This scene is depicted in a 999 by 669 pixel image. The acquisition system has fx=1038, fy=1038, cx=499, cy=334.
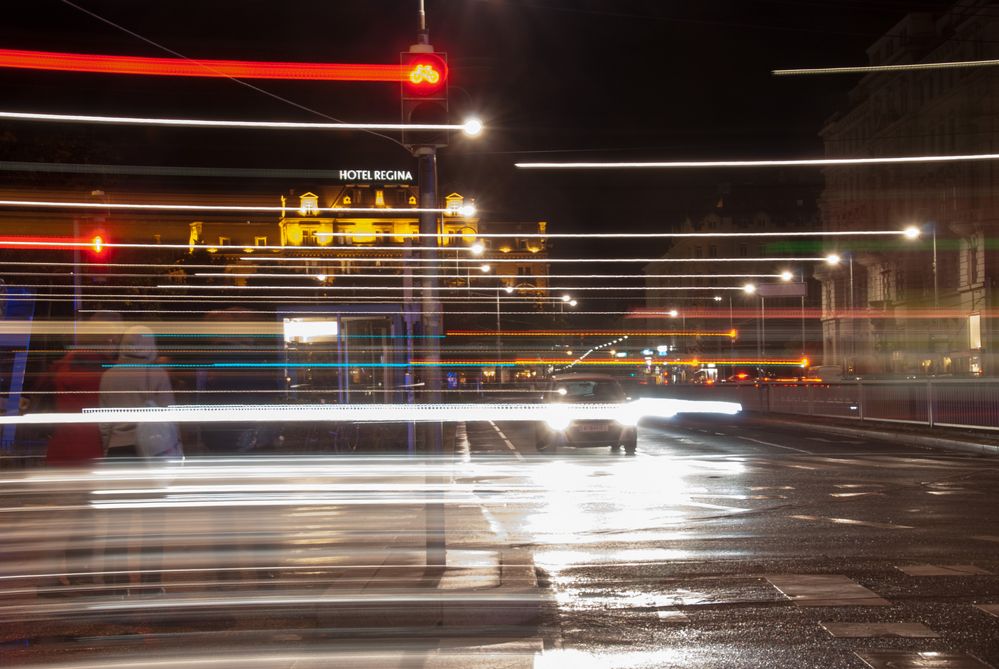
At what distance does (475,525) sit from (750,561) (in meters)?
3.59

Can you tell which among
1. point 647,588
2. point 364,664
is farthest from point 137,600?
point 647,588

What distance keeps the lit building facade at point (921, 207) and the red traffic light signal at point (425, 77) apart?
35490 millimetres

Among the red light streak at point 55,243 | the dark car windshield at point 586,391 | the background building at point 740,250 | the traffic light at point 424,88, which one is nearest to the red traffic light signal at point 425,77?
the traffic light at point 424,88

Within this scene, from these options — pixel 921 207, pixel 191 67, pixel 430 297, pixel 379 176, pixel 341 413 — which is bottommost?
pixel 341 413

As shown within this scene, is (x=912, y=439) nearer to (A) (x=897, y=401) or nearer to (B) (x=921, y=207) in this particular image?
(A) (x=897, y=401)

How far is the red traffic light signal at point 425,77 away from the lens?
854 cm

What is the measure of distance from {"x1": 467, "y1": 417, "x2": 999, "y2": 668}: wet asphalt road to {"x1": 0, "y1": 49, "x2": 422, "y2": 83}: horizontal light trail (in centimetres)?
531

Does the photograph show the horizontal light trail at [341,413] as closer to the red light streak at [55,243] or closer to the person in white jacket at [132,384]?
the person in white jacket at [132,384]

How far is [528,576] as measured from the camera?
8430mm

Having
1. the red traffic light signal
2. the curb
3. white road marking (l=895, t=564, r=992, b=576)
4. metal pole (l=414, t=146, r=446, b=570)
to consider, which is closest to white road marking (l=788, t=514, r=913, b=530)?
white road marking (l=895, t=564, r=992, b=576)

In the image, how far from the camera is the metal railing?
998 inches

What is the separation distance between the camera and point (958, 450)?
23.1 meters

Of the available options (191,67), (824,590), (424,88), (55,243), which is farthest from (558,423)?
(424,88)

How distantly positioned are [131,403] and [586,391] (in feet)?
49.3
